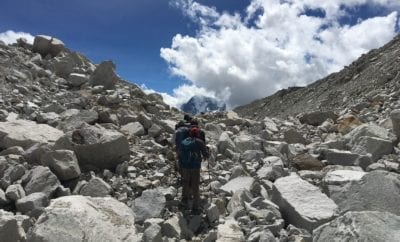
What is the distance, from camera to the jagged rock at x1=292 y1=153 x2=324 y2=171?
1361 centimetres

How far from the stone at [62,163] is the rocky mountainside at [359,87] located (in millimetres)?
17760

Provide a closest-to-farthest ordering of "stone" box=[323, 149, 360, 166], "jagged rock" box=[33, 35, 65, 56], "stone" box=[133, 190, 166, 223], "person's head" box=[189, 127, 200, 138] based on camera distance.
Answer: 1. "stone" box=[133, 190, 166, 223]
2. "person's head" box=[189, 127, 200, 138]
3. "stone" box=[323, 149, 360, 166]
4. "jagged rock" box=[33, 35, 65, 56]

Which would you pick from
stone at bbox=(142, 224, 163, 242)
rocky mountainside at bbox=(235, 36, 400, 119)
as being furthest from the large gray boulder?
rocky mountainside at bbox=(235, 36, 400, 119)

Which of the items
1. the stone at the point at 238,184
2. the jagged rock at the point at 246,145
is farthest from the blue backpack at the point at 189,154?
the jagged rock at the point at 246,145

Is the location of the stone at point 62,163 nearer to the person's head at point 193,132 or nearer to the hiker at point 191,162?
the hiker at point 191,162

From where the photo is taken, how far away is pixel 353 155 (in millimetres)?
13398

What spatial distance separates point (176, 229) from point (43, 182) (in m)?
2.98

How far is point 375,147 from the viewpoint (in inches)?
560

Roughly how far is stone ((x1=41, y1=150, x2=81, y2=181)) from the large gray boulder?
8.44 feet

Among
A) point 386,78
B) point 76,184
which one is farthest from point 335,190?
point 386,78

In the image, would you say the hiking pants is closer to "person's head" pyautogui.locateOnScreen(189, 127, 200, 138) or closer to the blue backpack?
the blue backpack

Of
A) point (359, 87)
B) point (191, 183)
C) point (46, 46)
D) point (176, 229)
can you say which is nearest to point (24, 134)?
point (191, 183)

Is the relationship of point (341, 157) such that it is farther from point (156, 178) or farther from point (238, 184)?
point (156, 178)

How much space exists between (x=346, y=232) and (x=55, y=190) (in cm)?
616
